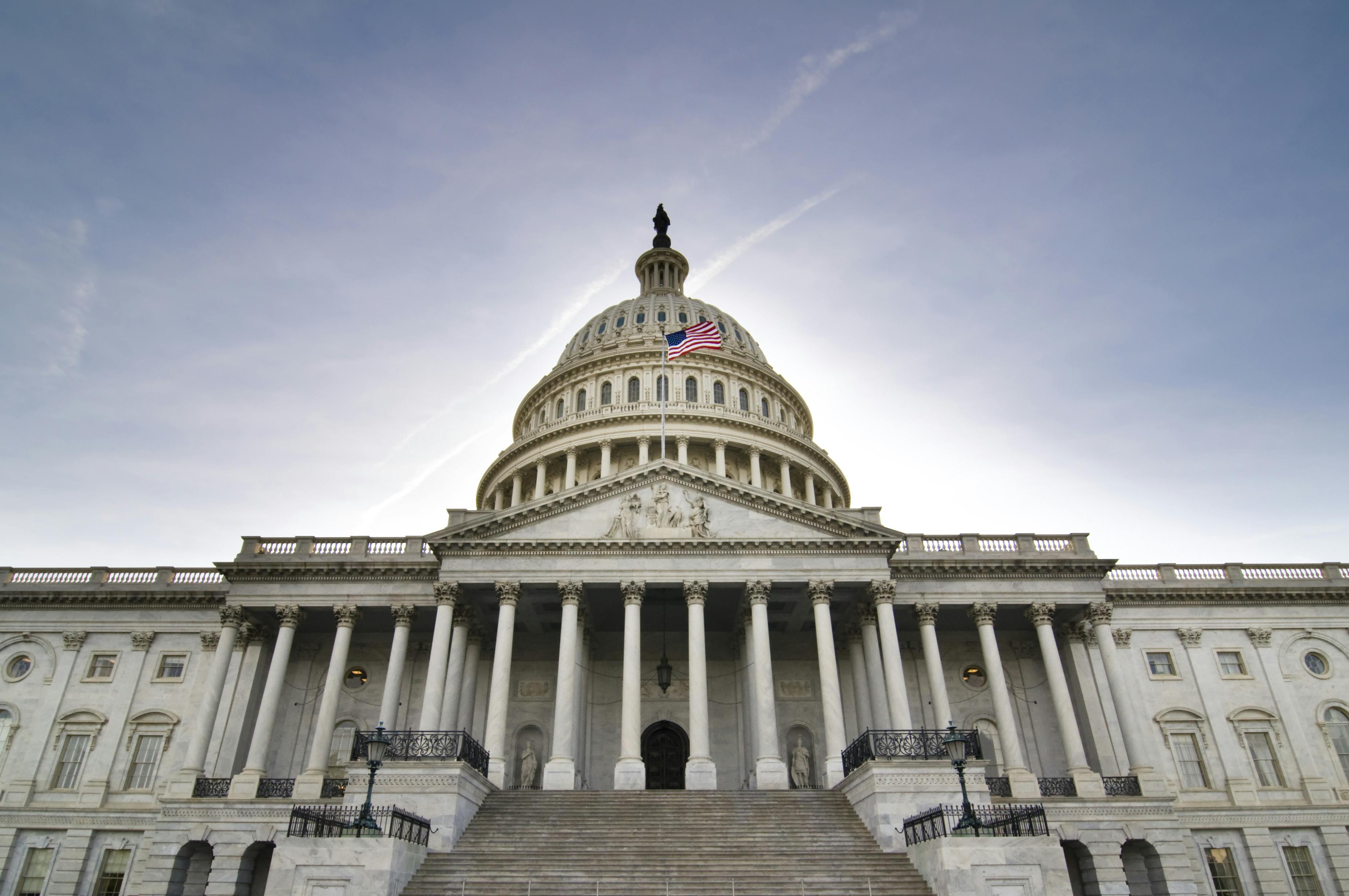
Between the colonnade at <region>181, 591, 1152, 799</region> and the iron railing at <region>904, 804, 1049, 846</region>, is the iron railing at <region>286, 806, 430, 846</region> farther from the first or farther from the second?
the iron railing at <region>904, 804, 1049, 846</region>

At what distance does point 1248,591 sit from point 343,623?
40207mm

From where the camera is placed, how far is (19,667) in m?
38.5

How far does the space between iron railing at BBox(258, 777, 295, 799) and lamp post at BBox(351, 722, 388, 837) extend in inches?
370

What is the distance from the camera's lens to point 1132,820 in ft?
101

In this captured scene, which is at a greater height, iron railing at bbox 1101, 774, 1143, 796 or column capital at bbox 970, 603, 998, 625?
column capital at bbox 970, 603, 998, 625

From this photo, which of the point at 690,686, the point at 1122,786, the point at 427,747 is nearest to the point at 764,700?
the point at 690,686

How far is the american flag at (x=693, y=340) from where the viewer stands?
135ft

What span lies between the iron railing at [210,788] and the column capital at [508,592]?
1258 centimetres

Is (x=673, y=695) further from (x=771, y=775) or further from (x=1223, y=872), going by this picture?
(x=1223, y=872)

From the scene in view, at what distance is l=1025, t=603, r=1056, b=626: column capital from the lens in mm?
35406

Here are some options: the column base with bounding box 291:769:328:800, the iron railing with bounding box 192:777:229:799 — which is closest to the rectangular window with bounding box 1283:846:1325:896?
the column base with bounding box 291:769:328:800

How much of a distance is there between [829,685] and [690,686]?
16.5 feet

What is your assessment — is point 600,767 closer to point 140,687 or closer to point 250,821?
point 250,821

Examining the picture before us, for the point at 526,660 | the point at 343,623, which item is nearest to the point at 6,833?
the point at 343,623
